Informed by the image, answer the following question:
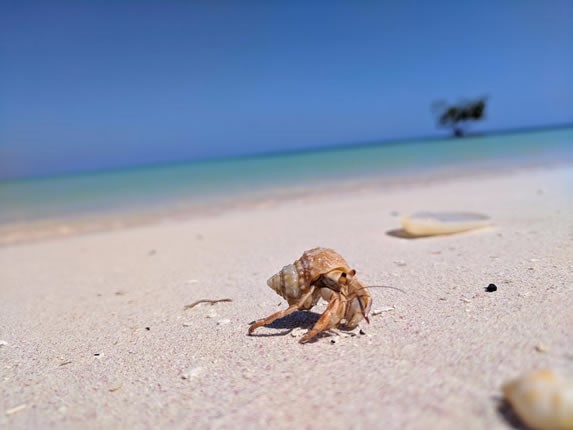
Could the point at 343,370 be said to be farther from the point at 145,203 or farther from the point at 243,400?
the point at 145,203

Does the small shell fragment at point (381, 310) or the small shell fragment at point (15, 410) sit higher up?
the small shell fragment at point (381, 310)

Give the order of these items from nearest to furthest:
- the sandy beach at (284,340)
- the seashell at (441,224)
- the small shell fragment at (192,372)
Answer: the sandy beach at (284,340)
the small shell fragment at (192,372)
the seashell at (441,224)

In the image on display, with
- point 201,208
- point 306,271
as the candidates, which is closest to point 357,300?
point 306,271

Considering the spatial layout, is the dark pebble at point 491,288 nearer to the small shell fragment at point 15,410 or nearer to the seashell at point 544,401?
the seashell at point 544,401

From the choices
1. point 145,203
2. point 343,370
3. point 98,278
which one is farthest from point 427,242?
point 145,203

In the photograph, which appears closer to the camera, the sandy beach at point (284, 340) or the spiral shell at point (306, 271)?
the sandy beach at point (284, 340)

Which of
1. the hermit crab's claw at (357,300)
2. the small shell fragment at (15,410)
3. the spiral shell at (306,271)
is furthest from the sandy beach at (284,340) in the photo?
the spiral shell at (306,271)

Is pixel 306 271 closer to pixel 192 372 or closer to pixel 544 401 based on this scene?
Result: pixel 192 372
